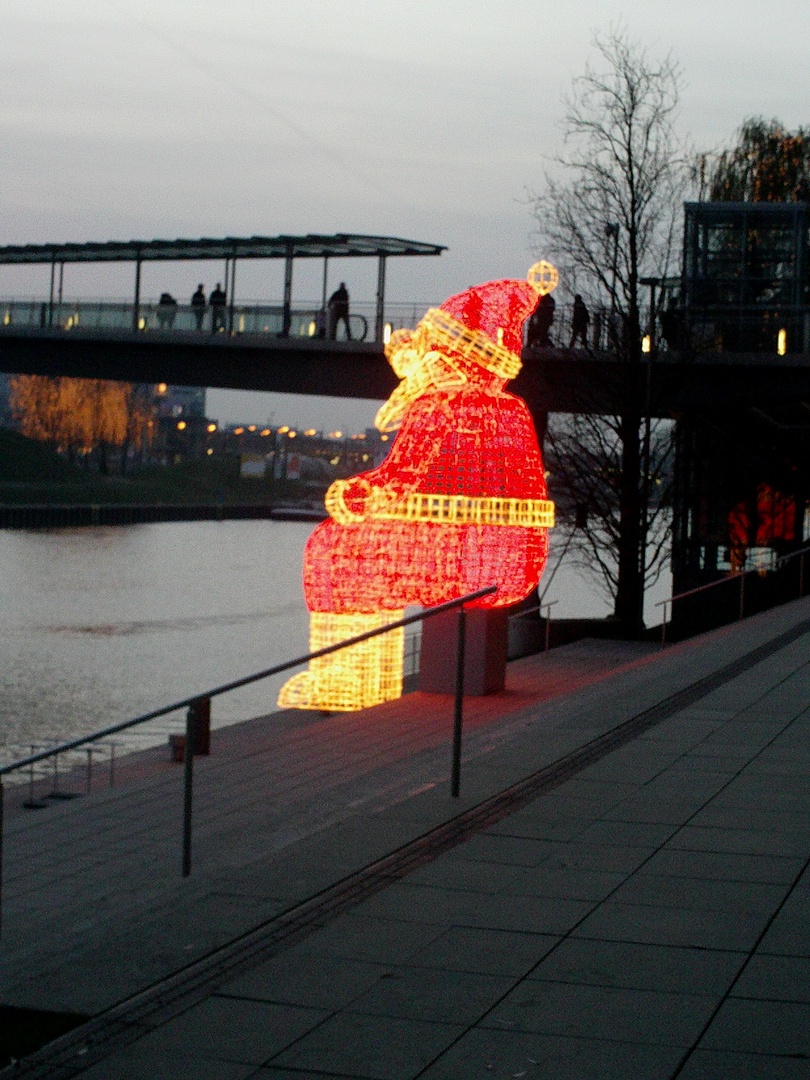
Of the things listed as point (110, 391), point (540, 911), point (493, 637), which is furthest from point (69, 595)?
point (110, 391)

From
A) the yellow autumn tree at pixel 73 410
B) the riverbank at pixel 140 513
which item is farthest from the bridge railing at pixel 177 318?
the yellow autumn tree at pixel 73 410

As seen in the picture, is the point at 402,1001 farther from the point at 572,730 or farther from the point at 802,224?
the point at 802,224

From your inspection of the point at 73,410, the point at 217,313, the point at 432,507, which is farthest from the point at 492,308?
the point at 73,410

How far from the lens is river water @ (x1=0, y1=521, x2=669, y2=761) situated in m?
29.5

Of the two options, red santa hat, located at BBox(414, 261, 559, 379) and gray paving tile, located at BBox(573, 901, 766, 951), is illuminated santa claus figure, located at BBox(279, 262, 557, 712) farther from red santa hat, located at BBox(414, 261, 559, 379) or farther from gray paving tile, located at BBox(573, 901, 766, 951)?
gray paving tile, located at BBox(573, 901, 766, 951)

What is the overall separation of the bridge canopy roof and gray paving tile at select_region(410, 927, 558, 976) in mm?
26604

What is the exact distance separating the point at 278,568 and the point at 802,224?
42.6 m

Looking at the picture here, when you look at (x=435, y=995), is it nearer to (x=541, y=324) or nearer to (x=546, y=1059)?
Result: (x=546, y=1059)

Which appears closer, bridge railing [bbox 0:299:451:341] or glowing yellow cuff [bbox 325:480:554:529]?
glowing yellow cuff [bbox 325:480:554:529]

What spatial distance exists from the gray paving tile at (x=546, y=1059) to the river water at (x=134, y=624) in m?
3.14

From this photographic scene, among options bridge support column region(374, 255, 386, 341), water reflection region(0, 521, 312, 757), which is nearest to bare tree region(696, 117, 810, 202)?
bridge support column region(374, 255, 386, 341)

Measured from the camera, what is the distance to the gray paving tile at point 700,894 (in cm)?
625

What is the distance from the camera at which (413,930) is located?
596 cm

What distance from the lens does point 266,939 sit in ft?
19.2
